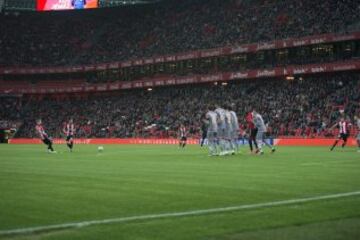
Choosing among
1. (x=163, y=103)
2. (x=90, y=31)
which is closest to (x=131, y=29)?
(x=90, y=31)

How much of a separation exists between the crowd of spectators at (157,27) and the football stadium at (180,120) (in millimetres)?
233

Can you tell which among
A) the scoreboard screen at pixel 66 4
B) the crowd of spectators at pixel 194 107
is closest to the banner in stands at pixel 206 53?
the crowd of spectators at pixel 194 107

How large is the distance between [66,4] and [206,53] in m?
23.3

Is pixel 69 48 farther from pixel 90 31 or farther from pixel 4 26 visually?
pixel 4 26

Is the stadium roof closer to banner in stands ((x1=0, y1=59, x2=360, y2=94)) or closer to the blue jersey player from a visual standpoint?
the blue jersey player

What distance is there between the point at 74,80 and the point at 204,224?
8227 centimetres

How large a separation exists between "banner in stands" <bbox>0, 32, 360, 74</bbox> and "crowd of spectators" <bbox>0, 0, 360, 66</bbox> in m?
1.34

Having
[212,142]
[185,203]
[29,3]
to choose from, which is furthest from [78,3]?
[185,203]

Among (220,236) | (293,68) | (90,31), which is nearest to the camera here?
(220,236)

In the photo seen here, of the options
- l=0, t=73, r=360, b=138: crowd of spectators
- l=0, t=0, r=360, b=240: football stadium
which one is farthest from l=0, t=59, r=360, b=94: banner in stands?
l=0, t=73, r=360, b=138: crowd of spectators

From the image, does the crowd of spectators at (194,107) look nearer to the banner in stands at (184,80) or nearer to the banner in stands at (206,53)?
the banner in stands at (184,80)

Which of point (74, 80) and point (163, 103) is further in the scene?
point (74, 80)

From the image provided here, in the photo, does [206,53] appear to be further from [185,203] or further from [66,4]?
[185,203]

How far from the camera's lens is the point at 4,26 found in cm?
9362
